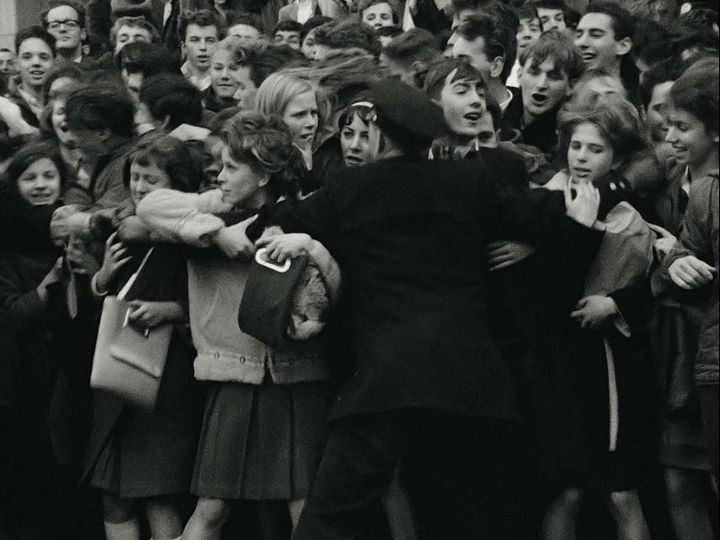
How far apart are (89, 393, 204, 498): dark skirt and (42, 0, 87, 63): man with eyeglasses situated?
15.7 ft

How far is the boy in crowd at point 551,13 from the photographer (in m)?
9.45

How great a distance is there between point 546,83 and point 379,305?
2.09 meters

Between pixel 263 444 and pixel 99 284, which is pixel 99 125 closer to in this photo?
pixel 99 284

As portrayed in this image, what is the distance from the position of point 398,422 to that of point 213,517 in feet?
3.12

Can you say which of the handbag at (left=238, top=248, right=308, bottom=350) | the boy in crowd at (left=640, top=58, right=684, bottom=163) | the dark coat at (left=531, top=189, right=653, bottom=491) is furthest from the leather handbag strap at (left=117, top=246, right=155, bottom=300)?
the boy in crowd at (left=640, top=58, right=684, bottom=163)

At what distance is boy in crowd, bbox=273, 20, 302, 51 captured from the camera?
1013 centimetres

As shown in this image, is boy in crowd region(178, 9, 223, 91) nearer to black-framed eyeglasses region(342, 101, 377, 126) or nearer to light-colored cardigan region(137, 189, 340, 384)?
black-framed eyeglasses region(342, 101, 377, 126)

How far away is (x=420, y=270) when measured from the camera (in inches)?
231

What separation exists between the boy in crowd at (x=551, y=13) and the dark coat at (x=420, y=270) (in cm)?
359

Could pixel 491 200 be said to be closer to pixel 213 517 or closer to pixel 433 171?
pixel 433 171

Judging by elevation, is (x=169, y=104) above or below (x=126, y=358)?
above

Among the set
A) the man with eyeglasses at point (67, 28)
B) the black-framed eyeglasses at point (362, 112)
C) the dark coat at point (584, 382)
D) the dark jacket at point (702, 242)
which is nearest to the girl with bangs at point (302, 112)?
the black-framed eyeglasses at point (362, 112)

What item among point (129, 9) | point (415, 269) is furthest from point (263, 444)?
point (129, 9)

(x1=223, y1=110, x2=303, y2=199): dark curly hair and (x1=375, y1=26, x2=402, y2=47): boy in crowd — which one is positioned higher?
(x1=223, y1=110, x2=303, y2=199): dark curly hair
